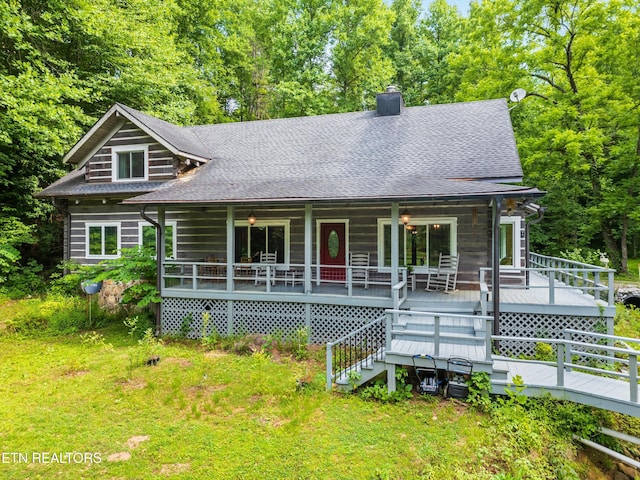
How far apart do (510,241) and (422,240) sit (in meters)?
2.66

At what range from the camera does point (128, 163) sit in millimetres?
12516

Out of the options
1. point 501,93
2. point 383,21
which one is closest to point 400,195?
point 501,93

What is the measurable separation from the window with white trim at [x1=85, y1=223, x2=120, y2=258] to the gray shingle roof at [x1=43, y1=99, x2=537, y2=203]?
60.6 inches

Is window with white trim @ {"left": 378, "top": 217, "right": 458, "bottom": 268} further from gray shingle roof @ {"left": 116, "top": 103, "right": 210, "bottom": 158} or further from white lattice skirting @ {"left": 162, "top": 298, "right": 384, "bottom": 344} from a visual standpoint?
gray shingle roof @ {"left": 116, "top": 103, "right": 210, "bottom": 158}

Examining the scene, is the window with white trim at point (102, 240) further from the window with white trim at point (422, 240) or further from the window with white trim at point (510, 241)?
the window with white trim at point (510, 241)

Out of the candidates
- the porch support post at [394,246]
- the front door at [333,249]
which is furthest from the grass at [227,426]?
the front door at [333,249]

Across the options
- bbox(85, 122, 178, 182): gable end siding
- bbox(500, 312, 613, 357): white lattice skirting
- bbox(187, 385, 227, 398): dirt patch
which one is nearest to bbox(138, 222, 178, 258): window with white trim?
bbox(85, 122, 178, 182): gable end siding

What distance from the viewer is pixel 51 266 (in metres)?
15.3

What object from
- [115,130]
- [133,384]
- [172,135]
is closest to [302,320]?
[133,384]

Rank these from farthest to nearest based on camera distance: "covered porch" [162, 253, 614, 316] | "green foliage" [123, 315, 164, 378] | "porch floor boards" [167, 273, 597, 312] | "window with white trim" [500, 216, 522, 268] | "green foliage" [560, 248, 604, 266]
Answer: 1. "green foliage" [560, 248, 604, 266]
2. "window with white trim" [500, 216, 522, 268]
3. "porch floor boards" [167, 273, 597, 312]
4. "green foliage" [123, 315, 164, 378]
5. "covered porch" [162, 253, 614, 316]

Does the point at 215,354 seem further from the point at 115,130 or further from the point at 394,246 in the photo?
the point at 115,130

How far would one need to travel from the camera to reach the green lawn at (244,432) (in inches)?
175

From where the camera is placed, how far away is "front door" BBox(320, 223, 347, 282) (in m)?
11.1

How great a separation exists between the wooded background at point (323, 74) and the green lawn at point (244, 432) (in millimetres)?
9041
